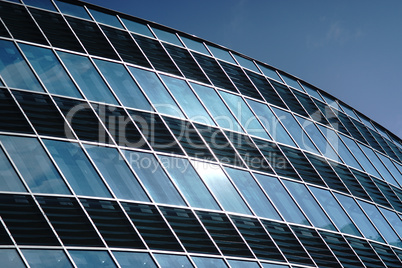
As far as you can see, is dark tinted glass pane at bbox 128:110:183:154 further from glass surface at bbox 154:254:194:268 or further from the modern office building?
glass surface at bbox 154:254:194:268

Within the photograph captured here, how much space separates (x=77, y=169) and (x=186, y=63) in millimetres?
9665

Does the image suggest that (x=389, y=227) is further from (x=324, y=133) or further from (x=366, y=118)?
(x=366, y=118)

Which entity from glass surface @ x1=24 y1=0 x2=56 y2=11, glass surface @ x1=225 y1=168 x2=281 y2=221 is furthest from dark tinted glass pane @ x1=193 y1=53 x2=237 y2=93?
glass surface @ x1=24 y1=0 x2=56 y2=11

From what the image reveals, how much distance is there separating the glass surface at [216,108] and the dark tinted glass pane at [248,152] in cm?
51

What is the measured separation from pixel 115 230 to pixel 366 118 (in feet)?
77.7

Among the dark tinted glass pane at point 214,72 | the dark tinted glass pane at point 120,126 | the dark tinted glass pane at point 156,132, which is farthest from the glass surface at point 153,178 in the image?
the dark tinted glass pane at point 214,72

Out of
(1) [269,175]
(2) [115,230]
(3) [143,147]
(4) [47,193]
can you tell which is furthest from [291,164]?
(4) [47,193]

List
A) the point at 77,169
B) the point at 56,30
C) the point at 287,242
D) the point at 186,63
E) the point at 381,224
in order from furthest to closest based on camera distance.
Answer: the point at 381,224 < the point at 186,63 < the point at 56,30 < the point at 287,242 < the point at 77,169

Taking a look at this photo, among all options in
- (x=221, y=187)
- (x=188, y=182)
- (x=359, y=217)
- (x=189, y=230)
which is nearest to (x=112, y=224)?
(x=189, y=230)

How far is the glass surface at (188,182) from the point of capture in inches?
770

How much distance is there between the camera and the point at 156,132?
20562 millimetres

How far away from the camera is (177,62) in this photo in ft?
80.8

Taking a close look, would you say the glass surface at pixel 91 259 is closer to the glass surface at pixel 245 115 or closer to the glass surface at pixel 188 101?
the glass surface at pixel 188 101

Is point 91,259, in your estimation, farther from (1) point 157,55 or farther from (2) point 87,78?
(1) point 157,55
